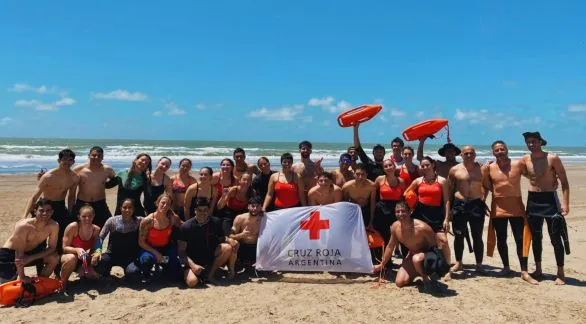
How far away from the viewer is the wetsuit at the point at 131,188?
6188 millimetres

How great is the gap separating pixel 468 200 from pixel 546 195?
97 cm

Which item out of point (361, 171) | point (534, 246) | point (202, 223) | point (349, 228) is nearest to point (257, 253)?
point (202, 223)

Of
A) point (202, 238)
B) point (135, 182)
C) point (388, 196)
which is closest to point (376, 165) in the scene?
point (388, 196)

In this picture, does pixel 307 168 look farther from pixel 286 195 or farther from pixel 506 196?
pixel 506 196

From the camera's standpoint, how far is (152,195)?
631cm

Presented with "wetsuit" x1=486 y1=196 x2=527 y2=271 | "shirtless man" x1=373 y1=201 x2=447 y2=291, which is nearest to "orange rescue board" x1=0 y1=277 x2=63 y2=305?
"shirtless man" x1=373 y1=201 x2=447 y2=291

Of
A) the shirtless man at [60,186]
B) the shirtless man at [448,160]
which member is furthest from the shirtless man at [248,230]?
the shirtless man at [448,160]

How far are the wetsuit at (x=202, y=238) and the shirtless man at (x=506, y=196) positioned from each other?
12.9ft

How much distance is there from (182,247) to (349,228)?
7.61ft

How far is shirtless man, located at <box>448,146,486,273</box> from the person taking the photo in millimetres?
6055

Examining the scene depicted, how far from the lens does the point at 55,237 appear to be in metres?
5.29

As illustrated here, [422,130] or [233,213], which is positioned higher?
[422,130]

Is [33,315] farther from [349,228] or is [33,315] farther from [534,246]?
[534,246]

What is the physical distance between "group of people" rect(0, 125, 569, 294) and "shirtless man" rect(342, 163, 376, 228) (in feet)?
0.05
